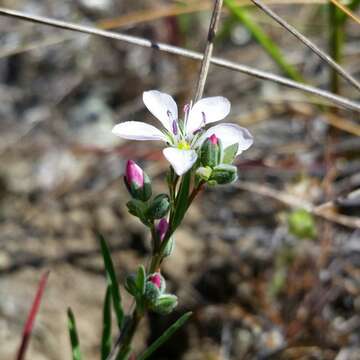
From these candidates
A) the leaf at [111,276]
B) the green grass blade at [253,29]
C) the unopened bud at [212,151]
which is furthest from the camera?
the green grass blade at [253,29]

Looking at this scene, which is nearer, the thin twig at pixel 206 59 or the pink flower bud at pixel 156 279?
the pink flower bud at pixel 156 279

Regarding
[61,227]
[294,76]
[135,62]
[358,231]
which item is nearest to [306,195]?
[358,231]

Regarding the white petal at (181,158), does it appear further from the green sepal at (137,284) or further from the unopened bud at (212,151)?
the green sepal at (137,284)

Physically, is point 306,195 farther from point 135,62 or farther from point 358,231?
point 135,62

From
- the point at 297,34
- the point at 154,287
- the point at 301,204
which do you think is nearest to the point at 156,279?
the point at 154,287

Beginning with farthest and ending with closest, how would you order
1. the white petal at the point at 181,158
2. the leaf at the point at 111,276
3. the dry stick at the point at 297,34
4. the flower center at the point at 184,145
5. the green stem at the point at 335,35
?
1. the green stem at the point at 335,35
2. the dry stick at the point at 297,34
3. the leaf at the point at 111,276
4. the flower center at the point at 184,145
5. the white petal at the point at 181,158

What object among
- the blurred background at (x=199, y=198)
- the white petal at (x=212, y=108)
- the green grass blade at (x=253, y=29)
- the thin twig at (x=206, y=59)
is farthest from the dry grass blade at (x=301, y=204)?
the white petal at (x=212, y=108)
